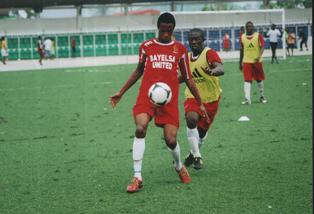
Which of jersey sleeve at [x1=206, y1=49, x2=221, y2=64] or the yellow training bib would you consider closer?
jersey sleeve at [x1=206, y1=49, x2=221, y2=64]

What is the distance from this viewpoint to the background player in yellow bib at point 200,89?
8.84 meters

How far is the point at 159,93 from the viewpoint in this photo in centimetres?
771

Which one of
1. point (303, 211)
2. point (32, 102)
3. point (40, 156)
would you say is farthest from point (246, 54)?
point (303, 211)

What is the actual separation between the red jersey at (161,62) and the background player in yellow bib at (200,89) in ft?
2.95

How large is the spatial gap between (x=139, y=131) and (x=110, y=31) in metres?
57.7

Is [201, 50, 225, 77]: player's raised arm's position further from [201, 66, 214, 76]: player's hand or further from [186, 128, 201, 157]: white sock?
[186, 128, 201, 157]: white sock

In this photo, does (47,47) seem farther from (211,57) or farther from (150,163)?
(211,57)

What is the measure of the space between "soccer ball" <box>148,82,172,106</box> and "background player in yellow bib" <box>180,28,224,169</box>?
3.46 ft

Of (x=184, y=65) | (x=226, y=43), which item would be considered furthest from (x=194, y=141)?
(x=226, y=43)

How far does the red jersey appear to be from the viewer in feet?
25.5

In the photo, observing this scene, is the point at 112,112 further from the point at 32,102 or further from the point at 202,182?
the point at 202,182

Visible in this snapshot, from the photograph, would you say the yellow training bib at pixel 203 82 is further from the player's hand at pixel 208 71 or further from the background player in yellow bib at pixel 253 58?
the background player in yellow bib at pixel 253 58

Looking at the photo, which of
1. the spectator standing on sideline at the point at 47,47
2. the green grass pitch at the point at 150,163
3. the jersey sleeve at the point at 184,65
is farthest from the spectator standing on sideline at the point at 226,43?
the jersey sleeve at the point at 184,65

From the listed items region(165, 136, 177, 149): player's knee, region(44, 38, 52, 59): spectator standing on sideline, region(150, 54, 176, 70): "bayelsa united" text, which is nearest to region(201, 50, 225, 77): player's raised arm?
region(150, 54, 176, 70): "bayelsa united" text
